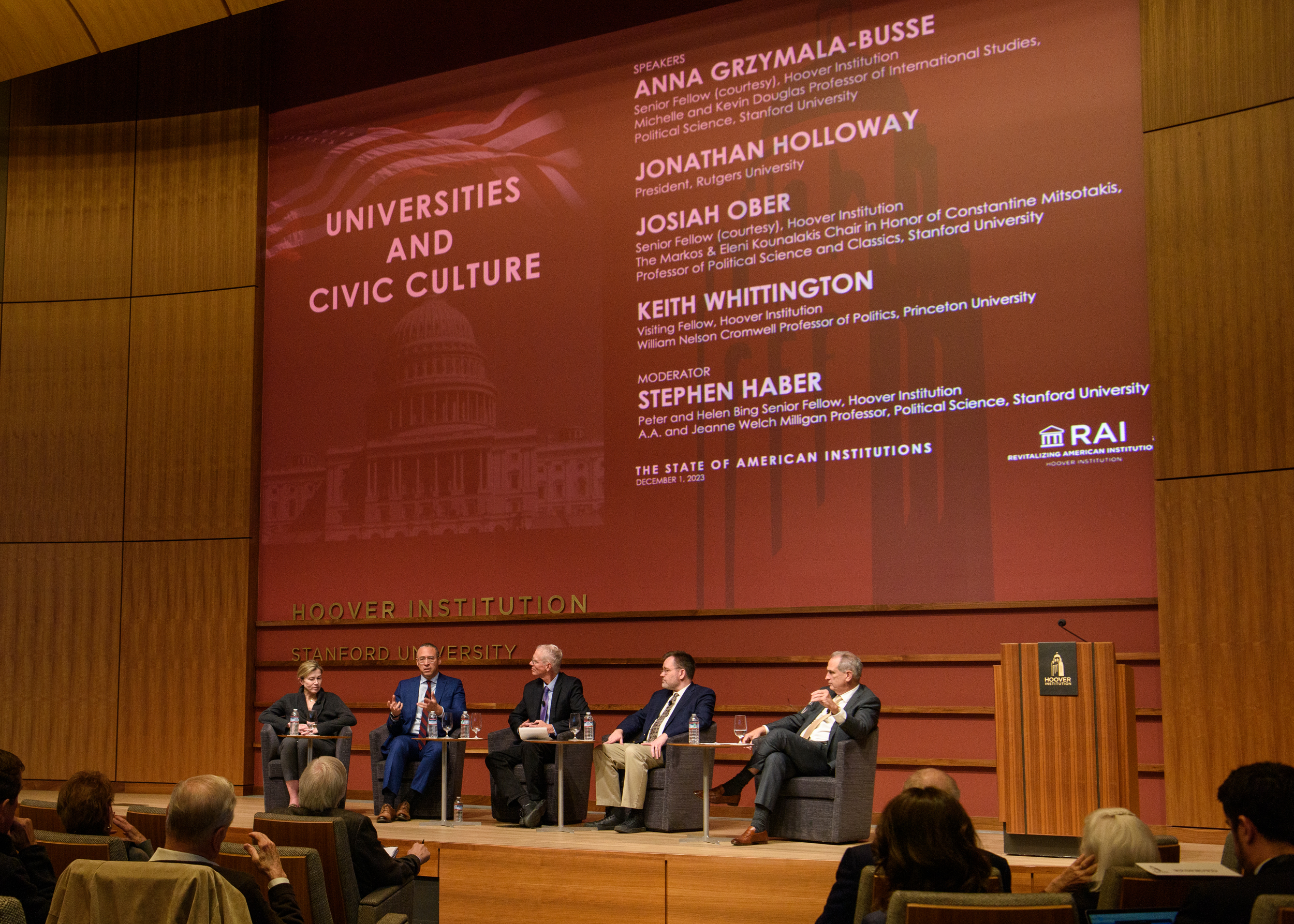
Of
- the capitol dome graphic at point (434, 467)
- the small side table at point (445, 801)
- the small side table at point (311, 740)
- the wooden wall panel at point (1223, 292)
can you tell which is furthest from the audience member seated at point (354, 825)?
the wooden wall panel at point (1223, 292)

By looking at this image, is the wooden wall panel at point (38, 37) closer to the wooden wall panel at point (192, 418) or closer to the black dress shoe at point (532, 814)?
the wooden wall panel at point (192, 418)

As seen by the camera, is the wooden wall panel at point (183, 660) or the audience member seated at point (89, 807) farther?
the wooden wall panel at point (183, 660)

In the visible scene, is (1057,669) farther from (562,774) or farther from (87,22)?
(87,22)

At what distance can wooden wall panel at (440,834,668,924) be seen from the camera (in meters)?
4.89

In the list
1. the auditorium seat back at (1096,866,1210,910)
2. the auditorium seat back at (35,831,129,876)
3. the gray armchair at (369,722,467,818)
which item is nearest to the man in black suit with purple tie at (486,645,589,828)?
the gray armchair at (369,722,467,818)

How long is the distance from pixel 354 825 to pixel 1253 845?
2474 millimetres

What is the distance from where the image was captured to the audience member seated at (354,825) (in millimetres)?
3807

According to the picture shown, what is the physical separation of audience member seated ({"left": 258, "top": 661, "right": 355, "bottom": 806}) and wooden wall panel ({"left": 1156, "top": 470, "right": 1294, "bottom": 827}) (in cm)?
428

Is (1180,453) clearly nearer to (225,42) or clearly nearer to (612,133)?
(612,133)

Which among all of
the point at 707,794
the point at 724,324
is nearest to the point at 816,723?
the point at 707,794

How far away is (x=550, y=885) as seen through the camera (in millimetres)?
5059

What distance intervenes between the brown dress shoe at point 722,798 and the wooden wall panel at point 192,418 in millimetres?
3666

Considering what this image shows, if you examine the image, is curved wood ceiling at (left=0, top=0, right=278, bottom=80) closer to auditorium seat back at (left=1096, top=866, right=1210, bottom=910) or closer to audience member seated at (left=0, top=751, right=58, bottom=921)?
audience member seated at (left=0, top=751, right=58, bottom=921)

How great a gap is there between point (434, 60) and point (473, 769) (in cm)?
460
